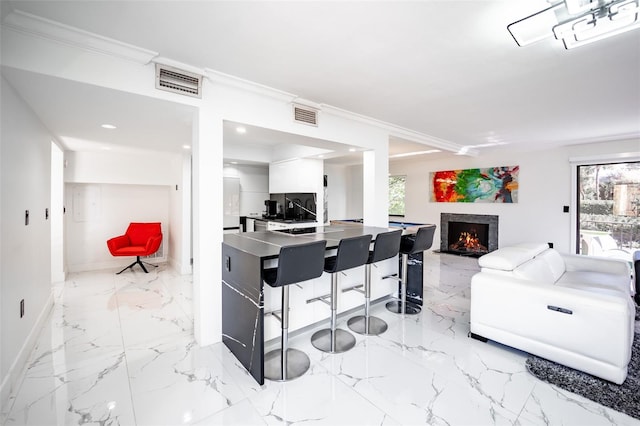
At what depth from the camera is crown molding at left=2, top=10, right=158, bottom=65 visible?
5.49ft

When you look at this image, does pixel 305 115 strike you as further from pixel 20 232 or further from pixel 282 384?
pixel 20 232

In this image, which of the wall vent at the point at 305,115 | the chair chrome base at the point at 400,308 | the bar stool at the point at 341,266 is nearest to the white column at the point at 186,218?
the wall vent at the point at 305,115

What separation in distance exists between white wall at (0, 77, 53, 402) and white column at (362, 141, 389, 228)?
355cm

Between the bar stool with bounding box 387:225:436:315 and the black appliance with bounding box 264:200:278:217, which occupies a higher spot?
the black appliance with bounding box 264:200:278:217

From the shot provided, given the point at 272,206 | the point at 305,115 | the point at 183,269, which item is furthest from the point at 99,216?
the point at 305,115

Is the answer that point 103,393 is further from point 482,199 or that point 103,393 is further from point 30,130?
point 482,199

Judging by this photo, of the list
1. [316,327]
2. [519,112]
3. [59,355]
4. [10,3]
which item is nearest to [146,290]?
[59,355]

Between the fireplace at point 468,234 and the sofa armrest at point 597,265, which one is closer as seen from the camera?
the sofa armrest at point 597,265

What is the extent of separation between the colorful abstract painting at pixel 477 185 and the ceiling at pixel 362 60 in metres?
2.48

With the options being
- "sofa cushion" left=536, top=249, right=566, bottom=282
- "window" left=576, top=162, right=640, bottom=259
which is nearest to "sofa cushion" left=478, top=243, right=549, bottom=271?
"sofa cushion" left=536, top=249, right=566, bottom=282

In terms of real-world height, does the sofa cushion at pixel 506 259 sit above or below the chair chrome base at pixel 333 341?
above

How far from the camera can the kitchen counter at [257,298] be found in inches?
79.4

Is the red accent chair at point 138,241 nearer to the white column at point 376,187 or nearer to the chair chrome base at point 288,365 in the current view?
the chair chrome base at point 288,365

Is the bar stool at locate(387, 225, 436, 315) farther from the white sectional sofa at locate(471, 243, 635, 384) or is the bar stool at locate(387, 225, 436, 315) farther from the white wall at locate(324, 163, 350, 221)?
the white wall at locate(324, 163, 350, 221)
